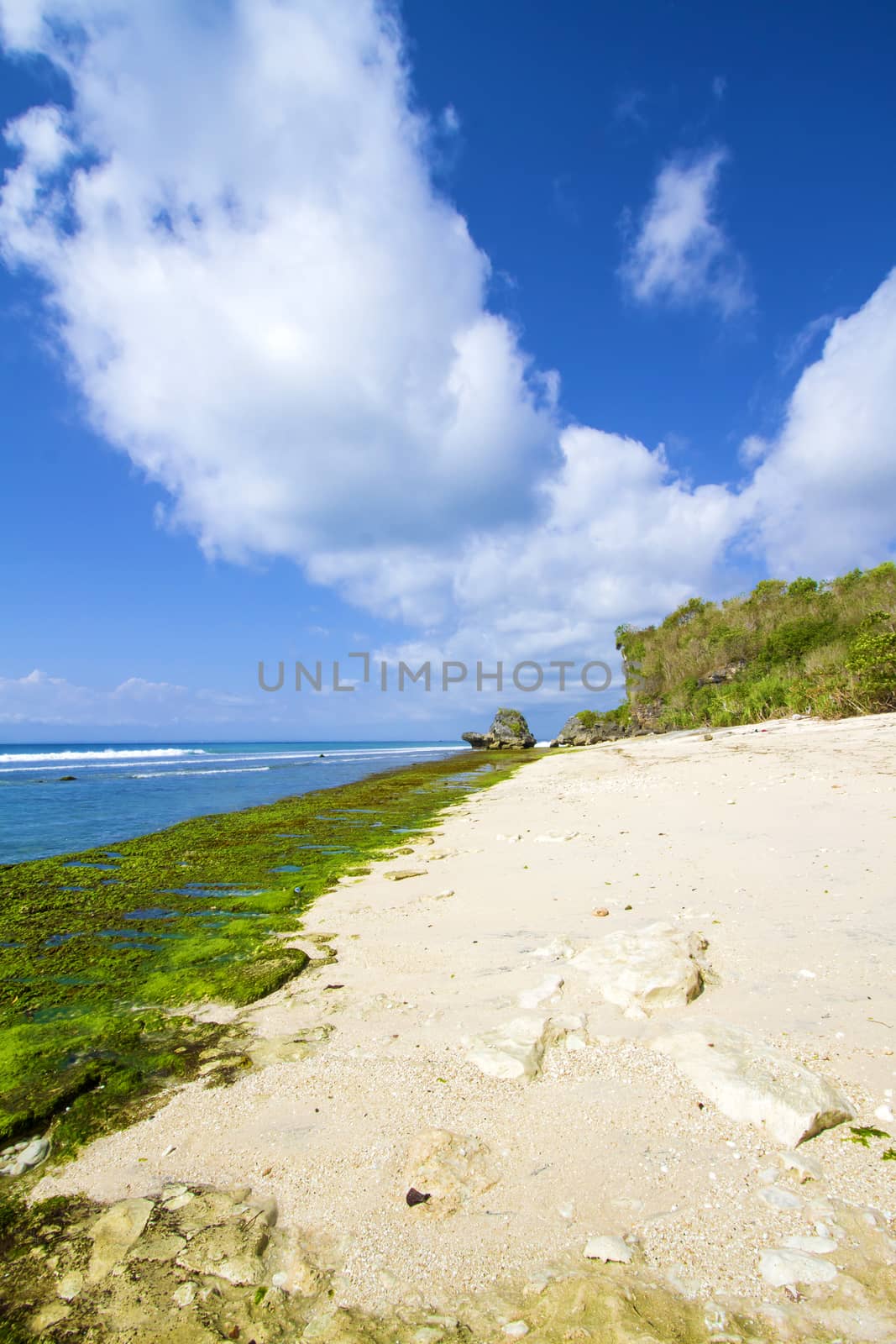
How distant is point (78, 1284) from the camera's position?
238cm

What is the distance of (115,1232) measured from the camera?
8.61ft

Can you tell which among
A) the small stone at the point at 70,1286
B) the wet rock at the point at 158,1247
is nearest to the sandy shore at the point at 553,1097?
the wet rock at the point at 158,1247

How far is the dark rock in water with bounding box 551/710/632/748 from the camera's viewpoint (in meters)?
62.5

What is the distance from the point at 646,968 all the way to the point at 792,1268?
2.24 metres

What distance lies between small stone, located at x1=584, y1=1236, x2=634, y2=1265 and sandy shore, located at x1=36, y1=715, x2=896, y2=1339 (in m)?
0.06

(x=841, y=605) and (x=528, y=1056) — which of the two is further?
(x=841, y=605)

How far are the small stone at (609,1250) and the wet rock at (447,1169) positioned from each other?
52 cm

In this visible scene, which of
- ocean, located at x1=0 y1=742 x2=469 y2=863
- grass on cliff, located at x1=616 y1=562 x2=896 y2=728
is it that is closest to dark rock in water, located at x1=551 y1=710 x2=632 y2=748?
grass on cliff, located at x1=616 y1=562 x2=896 y2=728

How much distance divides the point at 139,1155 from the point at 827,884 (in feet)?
20.9

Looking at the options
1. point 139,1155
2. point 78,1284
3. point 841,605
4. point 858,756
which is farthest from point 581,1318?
point 841,605

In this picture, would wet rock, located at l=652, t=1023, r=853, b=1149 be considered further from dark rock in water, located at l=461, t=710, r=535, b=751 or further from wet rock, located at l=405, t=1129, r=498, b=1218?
dark rock in water, located at l=461, t=710, r=535, b=751

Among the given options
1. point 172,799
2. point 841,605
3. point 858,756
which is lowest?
point 172,799

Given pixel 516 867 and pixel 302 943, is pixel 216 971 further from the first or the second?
pixel 516 867

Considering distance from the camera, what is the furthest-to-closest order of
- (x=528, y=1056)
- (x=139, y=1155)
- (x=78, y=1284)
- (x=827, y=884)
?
(x=827, y=884) < (x=528, y=1056) < (x=139, y=1155) < (x=78, y=1284)
